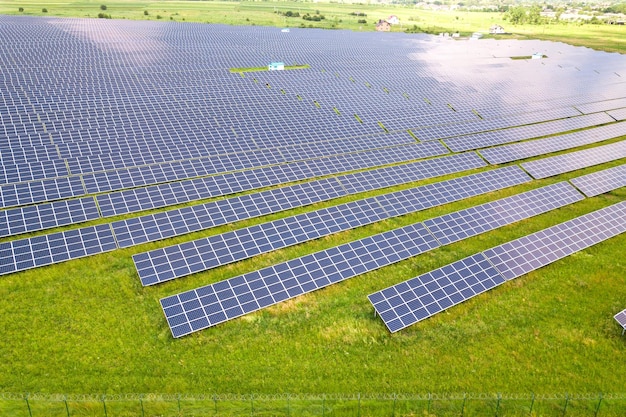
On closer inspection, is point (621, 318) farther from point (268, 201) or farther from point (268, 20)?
point (268, 20)

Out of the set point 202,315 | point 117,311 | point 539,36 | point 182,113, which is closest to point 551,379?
point 202,315

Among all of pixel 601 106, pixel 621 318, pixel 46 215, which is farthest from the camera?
pixel 601 106

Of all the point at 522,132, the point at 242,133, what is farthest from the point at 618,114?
the point at 242,133

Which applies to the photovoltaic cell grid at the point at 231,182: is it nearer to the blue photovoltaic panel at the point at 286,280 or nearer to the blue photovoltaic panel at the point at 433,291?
the blue photovoltaic panel at the point at 286,280

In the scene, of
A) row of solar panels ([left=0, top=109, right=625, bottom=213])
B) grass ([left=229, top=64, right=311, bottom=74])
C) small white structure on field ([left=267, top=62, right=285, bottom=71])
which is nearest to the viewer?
row of solar panels ([left=0, top=109, right=625, bottom=213])

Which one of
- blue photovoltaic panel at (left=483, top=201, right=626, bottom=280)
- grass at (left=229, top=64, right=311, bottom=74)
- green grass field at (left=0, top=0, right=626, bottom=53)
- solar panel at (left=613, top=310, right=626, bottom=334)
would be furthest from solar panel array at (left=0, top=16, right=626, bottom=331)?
green grass field at (left=0, top=0, right=626, bottom=53)

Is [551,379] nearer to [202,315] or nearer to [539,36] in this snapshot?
[202,315]

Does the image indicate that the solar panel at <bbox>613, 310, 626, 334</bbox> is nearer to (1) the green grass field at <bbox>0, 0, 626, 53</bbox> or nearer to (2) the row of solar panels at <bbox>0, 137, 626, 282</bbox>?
(2) the row of solar panels at <bbox>0, 137, 626, 282</bbox>

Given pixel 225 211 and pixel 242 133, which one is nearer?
pixel 225 211
